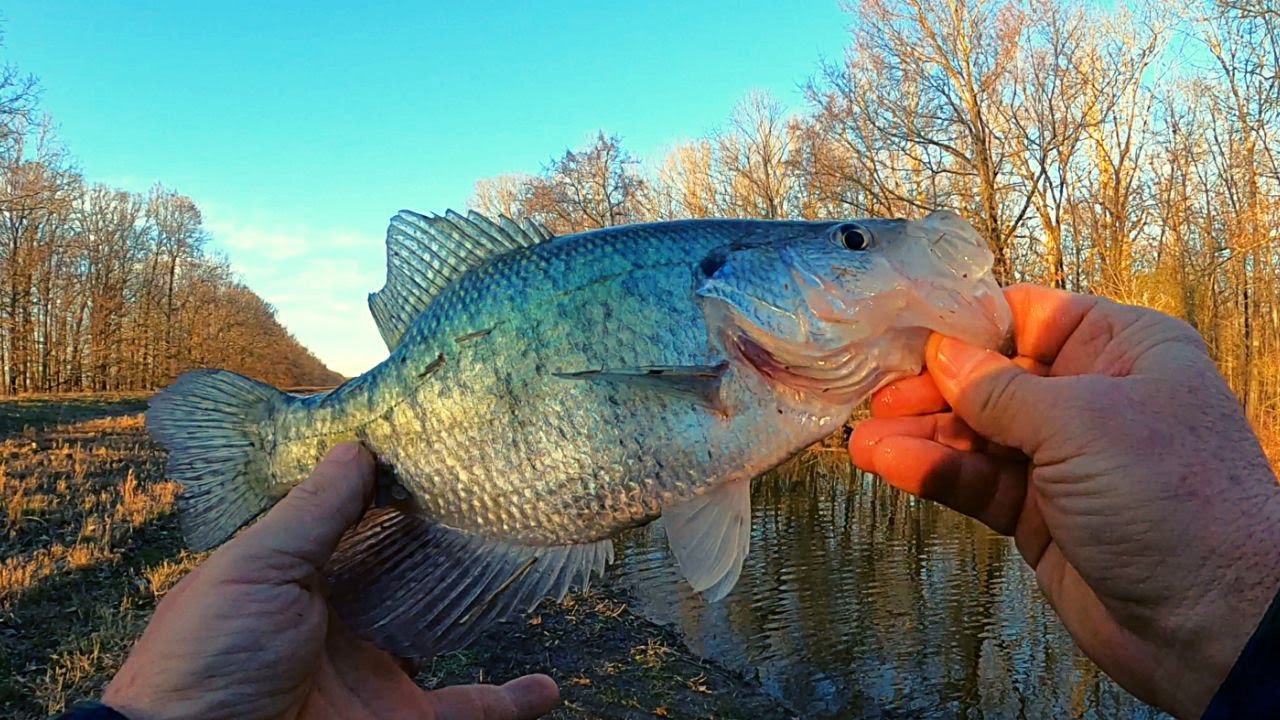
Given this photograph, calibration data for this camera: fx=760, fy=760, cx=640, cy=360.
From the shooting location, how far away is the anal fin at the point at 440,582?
6.86 feet

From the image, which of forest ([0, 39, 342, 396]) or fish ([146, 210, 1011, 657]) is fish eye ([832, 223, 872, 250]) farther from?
forest ([0, 39, 342, 396])

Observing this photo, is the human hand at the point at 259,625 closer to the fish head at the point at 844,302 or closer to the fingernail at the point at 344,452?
the fingernail at the point at 344,452

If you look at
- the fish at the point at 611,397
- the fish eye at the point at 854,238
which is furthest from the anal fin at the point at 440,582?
the fish eye at the point at 854,238

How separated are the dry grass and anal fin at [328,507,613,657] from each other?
16.7 ft

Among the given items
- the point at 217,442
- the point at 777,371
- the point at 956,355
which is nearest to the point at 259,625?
the point at 217,442

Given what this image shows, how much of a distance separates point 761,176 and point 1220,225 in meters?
12.7

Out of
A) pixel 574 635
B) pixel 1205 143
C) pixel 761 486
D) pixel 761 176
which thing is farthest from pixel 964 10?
pixel 574 635

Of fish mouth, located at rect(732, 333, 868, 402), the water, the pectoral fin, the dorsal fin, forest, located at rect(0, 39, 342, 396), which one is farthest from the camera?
forest, located at rect(0, 39, 342, 396)

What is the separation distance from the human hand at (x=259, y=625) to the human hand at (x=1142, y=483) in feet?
5.71

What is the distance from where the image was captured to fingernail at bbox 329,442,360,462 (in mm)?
2113

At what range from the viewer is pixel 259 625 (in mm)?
Answer: 1929

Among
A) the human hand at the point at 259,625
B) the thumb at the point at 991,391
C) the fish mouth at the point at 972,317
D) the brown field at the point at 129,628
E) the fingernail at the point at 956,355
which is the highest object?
the fish mouth at the point at 972,317

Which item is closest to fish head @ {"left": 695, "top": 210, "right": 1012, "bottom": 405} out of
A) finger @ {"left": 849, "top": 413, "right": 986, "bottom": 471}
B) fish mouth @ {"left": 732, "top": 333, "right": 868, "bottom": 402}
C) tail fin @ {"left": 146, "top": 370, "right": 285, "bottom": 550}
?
fish mouth @ {"left": 732, "top": 333, "right": 868, "bottom": 402}

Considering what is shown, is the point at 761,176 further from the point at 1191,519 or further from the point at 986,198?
the point at 1191,519
